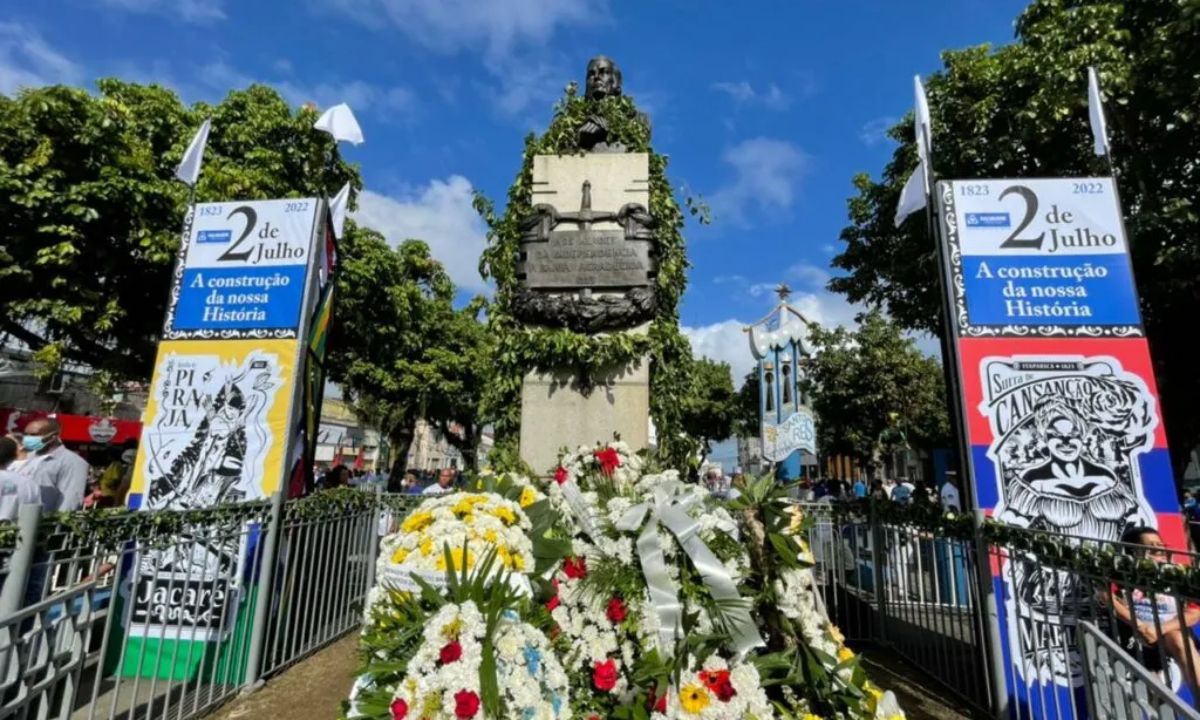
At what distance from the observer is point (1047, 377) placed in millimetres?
4793

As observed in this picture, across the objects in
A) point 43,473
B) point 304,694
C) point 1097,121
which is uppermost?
point 1097,121

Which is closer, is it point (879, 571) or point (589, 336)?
point (589, 336)

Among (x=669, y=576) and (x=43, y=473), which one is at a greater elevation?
(x=43, y=473)

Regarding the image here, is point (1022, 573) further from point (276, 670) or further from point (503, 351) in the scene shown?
point (276, 670)

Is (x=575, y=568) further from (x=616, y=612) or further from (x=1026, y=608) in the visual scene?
(x=1026, y=608)

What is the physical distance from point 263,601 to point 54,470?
7.96 feet

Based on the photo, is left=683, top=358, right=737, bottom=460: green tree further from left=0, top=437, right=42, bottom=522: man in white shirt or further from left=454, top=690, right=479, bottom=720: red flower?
left=454, top=690, right=479, bottom=720: red flower

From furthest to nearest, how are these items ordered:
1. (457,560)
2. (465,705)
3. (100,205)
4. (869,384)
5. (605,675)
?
(869,384)
(100,205)
(457,560)
(605,675)
(465,705)

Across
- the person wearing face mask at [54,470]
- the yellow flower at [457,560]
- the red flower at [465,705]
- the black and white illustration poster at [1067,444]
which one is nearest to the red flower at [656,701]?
the red flower at [465,705]

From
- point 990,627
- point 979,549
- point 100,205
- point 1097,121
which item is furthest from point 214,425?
point 1097,121

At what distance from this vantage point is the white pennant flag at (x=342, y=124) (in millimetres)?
6535

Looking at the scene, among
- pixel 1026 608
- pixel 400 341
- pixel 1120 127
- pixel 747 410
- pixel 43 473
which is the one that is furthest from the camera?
pixel 747 410

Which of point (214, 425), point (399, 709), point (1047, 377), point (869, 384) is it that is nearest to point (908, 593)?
point (1047, 377)

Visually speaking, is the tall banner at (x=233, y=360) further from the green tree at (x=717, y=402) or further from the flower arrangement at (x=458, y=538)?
the green tree at (x=717, y=402)
